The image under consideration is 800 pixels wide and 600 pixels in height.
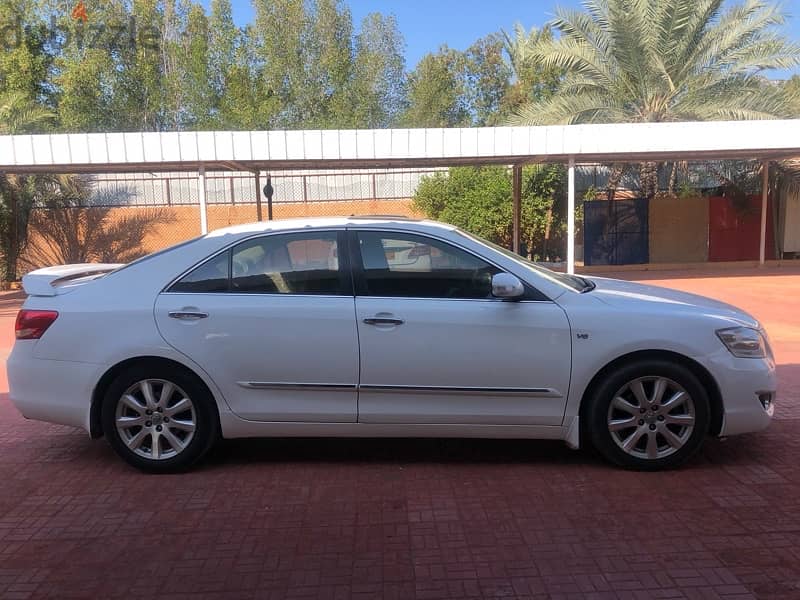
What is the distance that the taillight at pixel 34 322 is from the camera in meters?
4.55

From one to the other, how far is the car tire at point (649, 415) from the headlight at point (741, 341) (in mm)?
299

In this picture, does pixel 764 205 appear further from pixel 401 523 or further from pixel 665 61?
pixel 401 523

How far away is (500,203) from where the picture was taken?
1969 cm

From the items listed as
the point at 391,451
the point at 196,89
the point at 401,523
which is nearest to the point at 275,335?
the point at 391,451

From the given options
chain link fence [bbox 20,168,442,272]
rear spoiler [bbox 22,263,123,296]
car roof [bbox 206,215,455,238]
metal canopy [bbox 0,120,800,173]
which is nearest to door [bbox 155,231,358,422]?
car roof [bbox 206,215,455,238]

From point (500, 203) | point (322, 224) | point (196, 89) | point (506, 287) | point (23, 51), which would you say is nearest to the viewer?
point (506, 287)

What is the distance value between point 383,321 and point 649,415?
5.75 feet

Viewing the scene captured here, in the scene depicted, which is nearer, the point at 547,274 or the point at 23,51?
the point at 547,274

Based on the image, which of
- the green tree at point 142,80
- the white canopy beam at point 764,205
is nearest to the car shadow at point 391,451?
the white canopy beam at point 764,205

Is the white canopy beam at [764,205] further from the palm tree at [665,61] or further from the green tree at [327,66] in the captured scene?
the green tree at [327,66]

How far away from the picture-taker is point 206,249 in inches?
183

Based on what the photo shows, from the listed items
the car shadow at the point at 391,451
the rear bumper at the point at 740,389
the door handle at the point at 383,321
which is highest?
the door handle at the point at 383,321

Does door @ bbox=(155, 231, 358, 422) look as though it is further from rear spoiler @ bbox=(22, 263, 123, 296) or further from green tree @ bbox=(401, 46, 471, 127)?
green tree @ bbox=(401, 46, 471, 127)

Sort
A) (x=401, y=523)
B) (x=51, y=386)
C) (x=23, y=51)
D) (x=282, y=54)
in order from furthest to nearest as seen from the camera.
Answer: (x=282, y=54) → (x=23, y=51) → (x=51, y=386) → (x=401, y=523)
